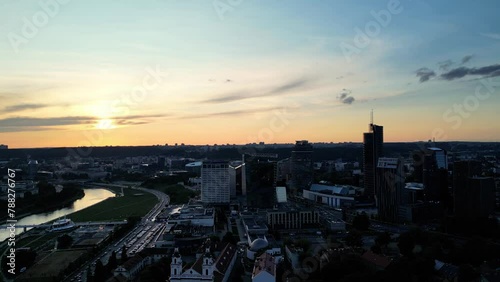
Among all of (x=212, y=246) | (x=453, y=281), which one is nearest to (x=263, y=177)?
(x=212, y=246)

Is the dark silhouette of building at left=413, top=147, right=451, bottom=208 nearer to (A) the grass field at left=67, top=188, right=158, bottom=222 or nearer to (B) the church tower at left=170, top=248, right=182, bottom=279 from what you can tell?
(A) the grass field at left=67, top=188, right=158, bottom=222

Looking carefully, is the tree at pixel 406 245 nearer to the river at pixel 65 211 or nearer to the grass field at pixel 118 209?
the grass field at pixel 118 209

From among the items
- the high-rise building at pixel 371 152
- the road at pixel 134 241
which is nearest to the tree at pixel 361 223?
the road at pixel 134 241

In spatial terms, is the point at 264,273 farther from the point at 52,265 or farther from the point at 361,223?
the point at 361,223

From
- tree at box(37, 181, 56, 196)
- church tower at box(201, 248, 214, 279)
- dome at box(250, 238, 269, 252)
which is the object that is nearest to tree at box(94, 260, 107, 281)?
church tower at box(201, 248, 214, 279)

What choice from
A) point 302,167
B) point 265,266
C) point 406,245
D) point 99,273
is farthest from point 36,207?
point 406,245
